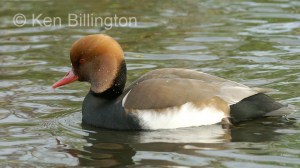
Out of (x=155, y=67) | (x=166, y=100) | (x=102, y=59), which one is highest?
(x=102, y=59)

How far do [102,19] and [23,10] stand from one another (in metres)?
1.35

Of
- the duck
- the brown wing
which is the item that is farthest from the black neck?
the brown wing

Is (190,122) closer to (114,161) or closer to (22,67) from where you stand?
(114,161)

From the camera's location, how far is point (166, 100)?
768 centimetres

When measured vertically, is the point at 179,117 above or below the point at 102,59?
below

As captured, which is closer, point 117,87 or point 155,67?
point 117,87

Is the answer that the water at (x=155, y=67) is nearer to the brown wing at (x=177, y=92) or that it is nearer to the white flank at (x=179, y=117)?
the white flank at (x=179, y=117)

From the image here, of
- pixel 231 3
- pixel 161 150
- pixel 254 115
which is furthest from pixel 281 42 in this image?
pixel 161 150

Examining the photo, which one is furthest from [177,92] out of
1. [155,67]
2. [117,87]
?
[155,67]

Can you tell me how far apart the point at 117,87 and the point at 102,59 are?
29 cm

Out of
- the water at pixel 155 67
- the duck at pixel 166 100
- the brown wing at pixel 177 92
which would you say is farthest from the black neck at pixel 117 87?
the water at pixel 155 67

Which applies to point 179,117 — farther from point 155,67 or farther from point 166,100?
point 155,67

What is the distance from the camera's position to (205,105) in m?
7.70

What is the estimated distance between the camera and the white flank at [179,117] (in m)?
7.69
